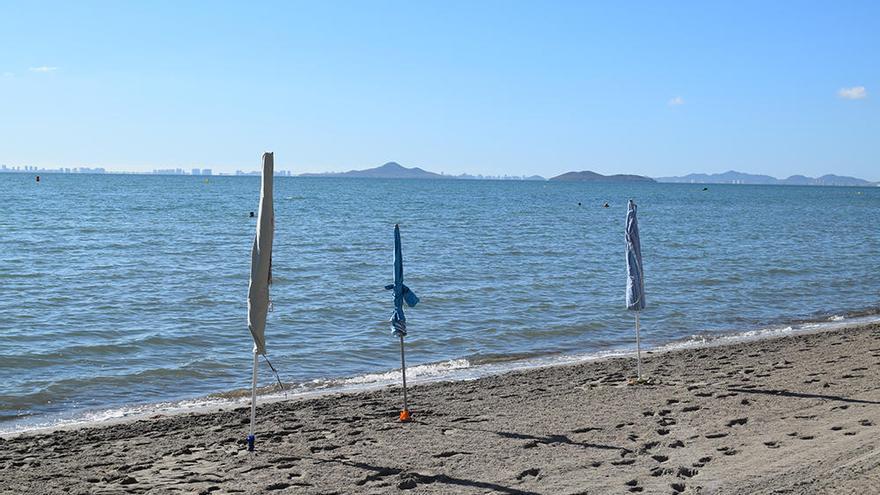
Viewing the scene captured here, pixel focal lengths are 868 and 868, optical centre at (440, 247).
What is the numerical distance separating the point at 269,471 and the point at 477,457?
2155 millimetres

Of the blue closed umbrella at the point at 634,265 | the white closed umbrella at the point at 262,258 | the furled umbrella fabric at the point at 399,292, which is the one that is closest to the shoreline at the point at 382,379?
the blue closed umbrella at the point at 634,265

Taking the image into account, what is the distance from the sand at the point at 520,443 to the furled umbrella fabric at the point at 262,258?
1503mm

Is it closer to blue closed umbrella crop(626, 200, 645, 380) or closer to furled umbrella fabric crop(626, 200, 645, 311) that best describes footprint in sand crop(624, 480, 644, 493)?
blue closed umbrella crop(626, 200, 645, 380)

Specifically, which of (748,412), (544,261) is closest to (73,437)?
(748,412)

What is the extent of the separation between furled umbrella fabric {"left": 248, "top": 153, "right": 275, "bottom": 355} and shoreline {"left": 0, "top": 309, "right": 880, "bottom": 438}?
3.40 metres

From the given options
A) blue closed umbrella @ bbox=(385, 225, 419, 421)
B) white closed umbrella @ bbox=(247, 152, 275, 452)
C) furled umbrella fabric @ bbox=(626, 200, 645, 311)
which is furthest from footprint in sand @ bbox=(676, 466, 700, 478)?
furled umbrella fabric @ bbox=(626, 200, 645, 311)

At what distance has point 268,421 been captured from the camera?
11.2m

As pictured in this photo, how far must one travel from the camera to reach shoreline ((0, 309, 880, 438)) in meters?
12.0

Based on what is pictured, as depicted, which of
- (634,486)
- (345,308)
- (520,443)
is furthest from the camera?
(345,308)

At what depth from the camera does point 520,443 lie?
963cm

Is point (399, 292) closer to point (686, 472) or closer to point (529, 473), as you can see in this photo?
point (529, 473)

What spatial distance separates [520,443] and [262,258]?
11.4 ft

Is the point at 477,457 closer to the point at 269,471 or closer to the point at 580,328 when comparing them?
the point at 269,471

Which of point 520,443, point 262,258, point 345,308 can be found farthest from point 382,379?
point 345,308
